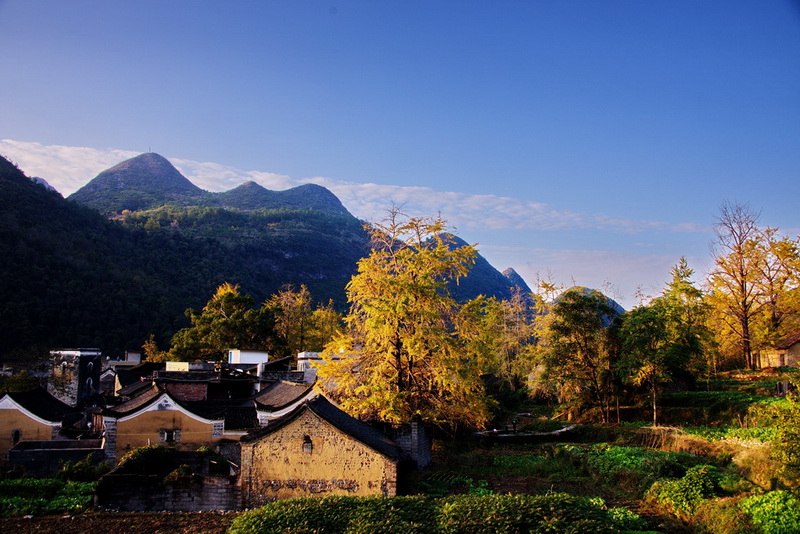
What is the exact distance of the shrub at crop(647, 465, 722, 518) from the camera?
14.1 metres

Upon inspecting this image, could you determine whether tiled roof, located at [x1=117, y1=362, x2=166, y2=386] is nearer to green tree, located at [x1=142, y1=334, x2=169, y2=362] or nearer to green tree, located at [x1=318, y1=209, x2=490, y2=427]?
green tree, located at [x1=142, y1=334, x2=169, y2=362]

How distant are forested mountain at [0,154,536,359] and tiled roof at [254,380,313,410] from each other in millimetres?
38198

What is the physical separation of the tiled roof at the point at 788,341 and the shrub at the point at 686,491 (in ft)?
75.7

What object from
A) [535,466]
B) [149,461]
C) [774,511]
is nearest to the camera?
[774,511]

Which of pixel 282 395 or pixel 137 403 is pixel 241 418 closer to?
pixel 282 395

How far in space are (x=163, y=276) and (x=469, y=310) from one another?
6437 cm

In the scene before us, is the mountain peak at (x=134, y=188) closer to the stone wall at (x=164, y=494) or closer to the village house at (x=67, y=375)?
the village house at (x=67, y=375)

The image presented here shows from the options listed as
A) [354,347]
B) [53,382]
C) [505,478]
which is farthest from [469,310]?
[53,382]

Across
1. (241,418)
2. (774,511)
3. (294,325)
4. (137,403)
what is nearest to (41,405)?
(137,403)

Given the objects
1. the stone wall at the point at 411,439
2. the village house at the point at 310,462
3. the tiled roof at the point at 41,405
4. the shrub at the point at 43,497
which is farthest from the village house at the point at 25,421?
the stone wall at the point at 411,439

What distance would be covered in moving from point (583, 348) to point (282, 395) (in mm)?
15009

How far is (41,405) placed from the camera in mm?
26922

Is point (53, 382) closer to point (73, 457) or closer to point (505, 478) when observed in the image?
point (73, 457)

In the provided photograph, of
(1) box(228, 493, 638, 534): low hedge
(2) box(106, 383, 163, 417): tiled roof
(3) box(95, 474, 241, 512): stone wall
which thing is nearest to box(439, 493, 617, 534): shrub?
(1) box(228, 493, 638, 534): low hedge
